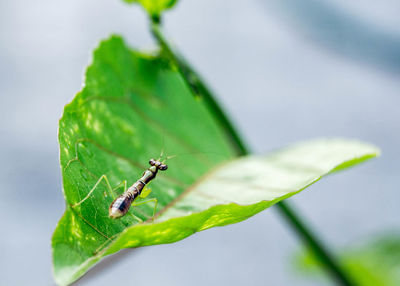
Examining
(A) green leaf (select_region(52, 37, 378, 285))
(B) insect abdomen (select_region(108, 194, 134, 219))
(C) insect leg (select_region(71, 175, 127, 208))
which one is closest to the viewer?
(A) green leaf (select_region(52, 37, 378, 285))

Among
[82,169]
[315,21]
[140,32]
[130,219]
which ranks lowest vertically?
[130,219]

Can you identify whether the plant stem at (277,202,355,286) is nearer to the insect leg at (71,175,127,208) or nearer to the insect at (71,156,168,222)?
the insect at (71,156,168,222)

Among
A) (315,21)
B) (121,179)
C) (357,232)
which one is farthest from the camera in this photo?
(357,232)

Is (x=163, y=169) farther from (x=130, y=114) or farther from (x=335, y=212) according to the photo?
(x=335, y=212)

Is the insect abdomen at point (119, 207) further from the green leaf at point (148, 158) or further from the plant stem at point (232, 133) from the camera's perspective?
the plant stem at point (232, 133)

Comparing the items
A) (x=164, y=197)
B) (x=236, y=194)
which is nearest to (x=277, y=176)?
(x=236, y=194)

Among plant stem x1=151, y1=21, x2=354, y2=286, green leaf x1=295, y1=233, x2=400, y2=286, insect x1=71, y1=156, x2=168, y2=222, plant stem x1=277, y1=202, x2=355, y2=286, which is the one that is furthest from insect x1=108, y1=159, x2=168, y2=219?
green leaf x1=295, y1=233, x2=400, y2=286

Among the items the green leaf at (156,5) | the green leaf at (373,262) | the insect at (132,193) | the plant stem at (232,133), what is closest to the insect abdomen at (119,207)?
the insect at (132,193)
